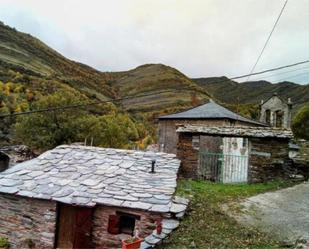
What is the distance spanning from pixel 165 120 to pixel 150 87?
62.5m

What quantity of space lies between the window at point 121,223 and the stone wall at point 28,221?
1.75 meters

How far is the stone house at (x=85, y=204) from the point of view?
843 centimetres

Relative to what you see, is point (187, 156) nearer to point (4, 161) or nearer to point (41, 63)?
point (4, 161)

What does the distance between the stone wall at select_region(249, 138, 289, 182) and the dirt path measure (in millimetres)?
1140

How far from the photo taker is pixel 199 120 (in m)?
24.4

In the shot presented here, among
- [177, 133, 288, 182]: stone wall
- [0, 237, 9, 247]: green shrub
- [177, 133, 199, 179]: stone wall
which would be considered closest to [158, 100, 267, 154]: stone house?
[177, 133, 199, 179]: stone wall

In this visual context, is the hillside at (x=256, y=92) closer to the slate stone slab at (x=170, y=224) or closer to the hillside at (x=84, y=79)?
the hillside at (x=84, y=79)

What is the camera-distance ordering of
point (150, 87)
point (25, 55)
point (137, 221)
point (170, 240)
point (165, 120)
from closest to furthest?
point (170, 240) → point (137, 221) → point (165, 120) → point (25, 55) → point (150, 87)

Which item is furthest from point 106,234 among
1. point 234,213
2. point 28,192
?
point 234,213

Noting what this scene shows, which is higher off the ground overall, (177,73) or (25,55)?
(177,73)

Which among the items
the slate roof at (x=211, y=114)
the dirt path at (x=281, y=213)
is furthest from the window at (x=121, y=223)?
the slate roof at (x=211, y=114)

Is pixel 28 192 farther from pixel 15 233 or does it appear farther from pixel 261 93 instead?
pixel 261 93

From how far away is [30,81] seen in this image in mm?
49344

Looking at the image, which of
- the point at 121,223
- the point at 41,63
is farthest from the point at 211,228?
the point at 41,63
